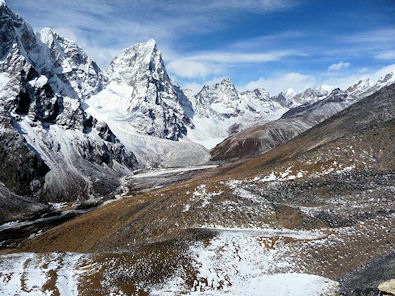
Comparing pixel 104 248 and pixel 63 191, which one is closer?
pixel 104 248

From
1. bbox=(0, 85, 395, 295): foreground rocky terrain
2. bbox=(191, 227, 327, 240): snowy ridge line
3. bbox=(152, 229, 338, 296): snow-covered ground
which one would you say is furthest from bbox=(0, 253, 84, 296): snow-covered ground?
bbox=(191, 227, 327, 240): snowy ridge line

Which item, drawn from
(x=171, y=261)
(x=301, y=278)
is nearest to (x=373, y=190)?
(x=301, y=278)

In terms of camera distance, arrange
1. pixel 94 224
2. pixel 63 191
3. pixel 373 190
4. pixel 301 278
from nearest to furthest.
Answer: pixel 301 278 < pixel 373 190 < pixel 94 224 < pixel 63 191

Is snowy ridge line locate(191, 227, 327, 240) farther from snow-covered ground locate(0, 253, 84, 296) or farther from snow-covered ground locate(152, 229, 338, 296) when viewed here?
snow-covered ground locate(0, 253, 84, 296)

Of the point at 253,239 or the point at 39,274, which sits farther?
the point at 253,239

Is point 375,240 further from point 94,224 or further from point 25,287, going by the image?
point 94,224

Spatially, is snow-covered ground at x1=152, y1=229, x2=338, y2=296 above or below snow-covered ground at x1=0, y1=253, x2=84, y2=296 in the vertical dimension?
below

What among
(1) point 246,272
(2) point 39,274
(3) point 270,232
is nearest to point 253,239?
(3) point 270,232

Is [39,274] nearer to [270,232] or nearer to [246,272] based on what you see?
[246,272]

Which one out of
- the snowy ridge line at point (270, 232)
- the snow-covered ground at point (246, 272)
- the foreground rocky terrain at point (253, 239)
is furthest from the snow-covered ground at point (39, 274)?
the snowy ridge line at point (270, 232)
